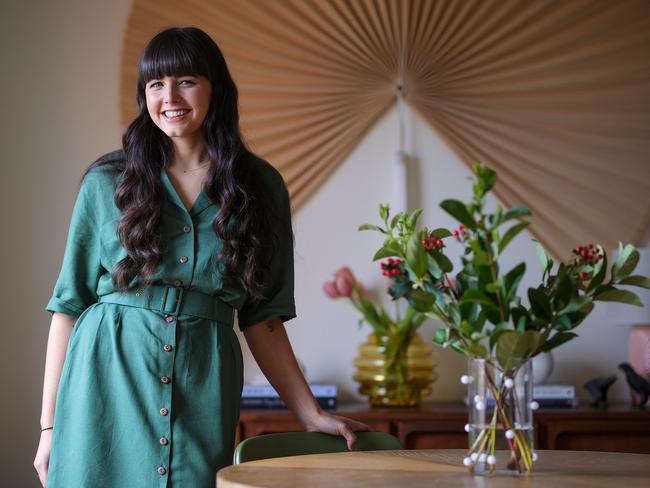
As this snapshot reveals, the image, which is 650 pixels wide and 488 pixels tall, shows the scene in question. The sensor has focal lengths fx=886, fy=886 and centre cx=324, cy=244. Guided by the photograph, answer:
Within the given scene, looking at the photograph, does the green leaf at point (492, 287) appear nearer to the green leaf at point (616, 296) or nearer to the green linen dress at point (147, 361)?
the green leaf at point (616, 296)

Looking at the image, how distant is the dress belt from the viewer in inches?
63.2

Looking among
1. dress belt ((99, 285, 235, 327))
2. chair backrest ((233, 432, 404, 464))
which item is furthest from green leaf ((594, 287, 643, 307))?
dress belt ((99, 285, 235, 327))

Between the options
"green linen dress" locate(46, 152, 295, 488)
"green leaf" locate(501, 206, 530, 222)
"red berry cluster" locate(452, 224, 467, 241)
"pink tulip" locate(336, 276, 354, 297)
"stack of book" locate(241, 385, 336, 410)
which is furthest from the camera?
"pink tulip" locate(336, 276, 354, 297)

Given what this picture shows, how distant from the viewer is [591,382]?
10.3 feet

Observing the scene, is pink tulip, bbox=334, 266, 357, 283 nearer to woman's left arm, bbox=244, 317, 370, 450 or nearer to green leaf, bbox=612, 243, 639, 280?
woman's left arm, bbox=244, 317, 370, 450

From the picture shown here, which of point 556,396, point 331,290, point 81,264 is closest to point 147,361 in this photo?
point 81,264

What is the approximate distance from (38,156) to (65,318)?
1.73m

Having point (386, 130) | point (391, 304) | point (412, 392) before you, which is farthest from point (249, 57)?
point (412, 392)

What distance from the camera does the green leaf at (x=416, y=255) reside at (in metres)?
1.31

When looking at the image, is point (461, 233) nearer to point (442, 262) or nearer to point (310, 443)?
point (442, 262)

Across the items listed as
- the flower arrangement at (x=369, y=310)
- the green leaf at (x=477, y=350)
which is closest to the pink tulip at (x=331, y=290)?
the flower arrangement at (x=369, y=310)

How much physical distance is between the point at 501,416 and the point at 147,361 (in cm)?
64

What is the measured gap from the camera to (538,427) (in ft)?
9.59

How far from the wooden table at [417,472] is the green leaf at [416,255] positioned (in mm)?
304
